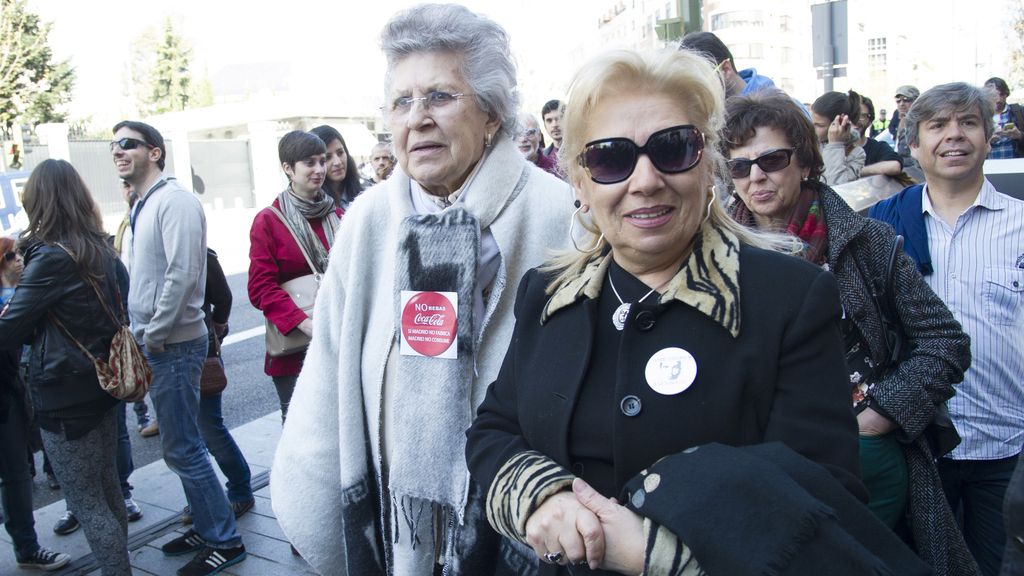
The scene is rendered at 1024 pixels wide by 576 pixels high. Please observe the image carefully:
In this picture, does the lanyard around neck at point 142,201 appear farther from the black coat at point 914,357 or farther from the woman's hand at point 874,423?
the woman's hand at point 874,423

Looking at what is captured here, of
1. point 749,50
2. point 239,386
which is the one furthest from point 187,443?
point 749,50

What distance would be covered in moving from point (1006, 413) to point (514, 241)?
186cm

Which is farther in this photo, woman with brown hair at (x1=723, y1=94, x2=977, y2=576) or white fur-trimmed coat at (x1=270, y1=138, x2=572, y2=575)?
woman with brown hair at (x1=723, y1=94, x2=977, y2=576)

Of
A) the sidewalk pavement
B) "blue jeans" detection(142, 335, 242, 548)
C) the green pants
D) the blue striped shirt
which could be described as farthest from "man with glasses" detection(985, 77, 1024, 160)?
"blue jeans" detection(142, 335, 242, 548)

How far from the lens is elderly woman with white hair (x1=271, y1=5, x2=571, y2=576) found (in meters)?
1.98

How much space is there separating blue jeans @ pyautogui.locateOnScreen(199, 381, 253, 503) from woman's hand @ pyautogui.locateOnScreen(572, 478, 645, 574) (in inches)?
143

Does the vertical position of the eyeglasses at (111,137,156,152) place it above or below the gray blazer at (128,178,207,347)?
above

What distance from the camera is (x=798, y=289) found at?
1.37 metres

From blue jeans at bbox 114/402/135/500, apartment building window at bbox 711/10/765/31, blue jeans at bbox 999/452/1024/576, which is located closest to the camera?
blue jeans at bbox 999/452/1024/576

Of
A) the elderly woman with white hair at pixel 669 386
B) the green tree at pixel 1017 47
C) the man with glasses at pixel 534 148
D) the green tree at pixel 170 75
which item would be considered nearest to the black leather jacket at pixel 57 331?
the elderly woman with white hair at pixel 669 386

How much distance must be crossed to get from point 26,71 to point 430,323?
128 ft

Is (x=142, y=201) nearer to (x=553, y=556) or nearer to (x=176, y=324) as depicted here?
(x=176, y=324)

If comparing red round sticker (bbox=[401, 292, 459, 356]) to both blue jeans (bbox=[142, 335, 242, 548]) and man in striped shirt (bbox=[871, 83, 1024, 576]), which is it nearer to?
man in striped shirt (bbox=[871, 83, 1024, 576])

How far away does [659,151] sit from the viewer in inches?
59.1
